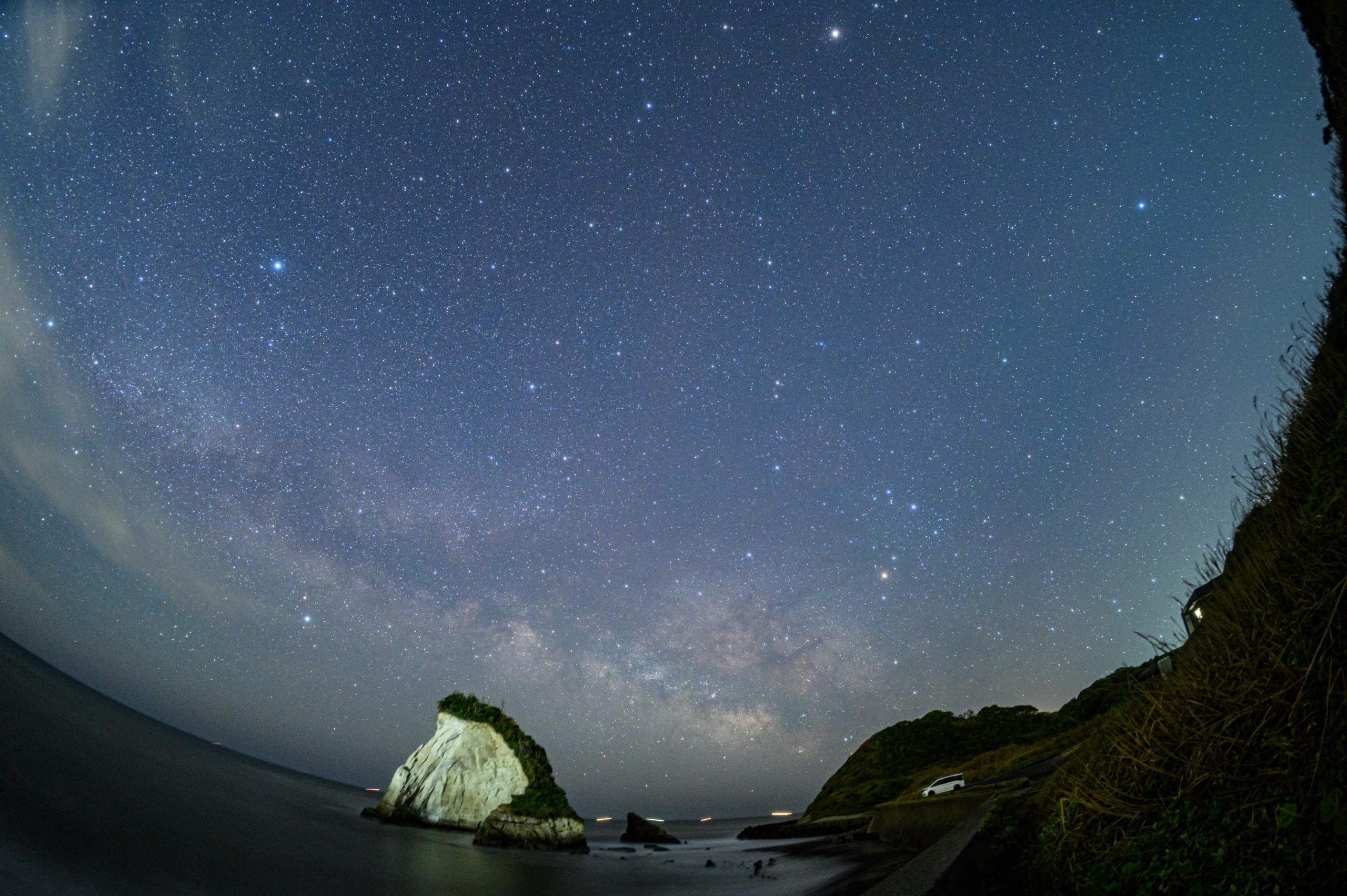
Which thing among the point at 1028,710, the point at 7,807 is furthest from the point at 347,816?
the point at 1028,710

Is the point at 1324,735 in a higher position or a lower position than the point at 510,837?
higher

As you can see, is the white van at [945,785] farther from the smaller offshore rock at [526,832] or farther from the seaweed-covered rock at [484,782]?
the seaweed-covered rock at [484,782]

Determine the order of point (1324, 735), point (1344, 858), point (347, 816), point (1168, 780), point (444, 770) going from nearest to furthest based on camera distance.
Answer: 1. point (1344, 858)
2. point (1324, 735)
3. point (1168, 780)
4. point (444, 770)
5. point (347, 816)

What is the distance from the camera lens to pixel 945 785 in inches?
952

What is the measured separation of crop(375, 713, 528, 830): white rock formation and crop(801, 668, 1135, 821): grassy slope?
99.9 ft

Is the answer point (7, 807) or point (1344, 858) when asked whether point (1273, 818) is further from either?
point (7, 807)

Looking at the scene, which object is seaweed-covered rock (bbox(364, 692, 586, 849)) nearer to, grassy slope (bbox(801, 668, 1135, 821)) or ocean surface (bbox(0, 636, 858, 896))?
ocean surface (bbox(0, 636, 858, 896))

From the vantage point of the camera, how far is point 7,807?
21.1 metres

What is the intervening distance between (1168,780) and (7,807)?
3614 centimetres

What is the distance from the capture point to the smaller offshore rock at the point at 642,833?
54.4 m

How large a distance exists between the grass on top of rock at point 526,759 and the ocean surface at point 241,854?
12.3ft

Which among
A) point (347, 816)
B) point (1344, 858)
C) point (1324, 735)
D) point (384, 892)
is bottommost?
point (347, 816)

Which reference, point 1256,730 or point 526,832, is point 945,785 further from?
point 526,832

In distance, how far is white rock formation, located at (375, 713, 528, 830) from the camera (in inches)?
1642
